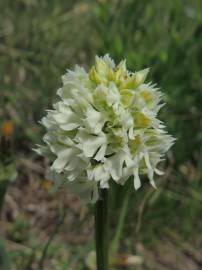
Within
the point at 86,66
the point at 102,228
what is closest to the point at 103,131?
the point at 102,228

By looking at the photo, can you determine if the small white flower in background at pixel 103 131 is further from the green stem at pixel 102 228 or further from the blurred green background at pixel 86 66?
the blurred green background at pixel 86 66

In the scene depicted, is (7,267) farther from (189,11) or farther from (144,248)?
(189,11)

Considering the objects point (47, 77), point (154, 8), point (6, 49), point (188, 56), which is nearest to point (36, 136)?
point (47, 77)

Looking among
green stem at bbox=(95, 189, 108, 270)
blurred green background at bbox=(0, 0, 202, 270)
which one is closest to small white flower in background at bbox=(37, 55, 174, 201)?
green stem at bbox=(95, 189, 108, 270)

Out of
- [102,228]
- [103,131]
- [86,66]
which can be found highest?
[86,66]

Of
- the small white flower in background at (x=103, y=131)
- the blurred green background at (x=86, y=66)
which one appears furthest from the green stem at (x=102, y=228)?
the blurred green background at (x=86, y=66)

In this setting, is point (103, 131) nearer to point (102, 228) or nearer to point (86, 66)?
point (102, 228)
